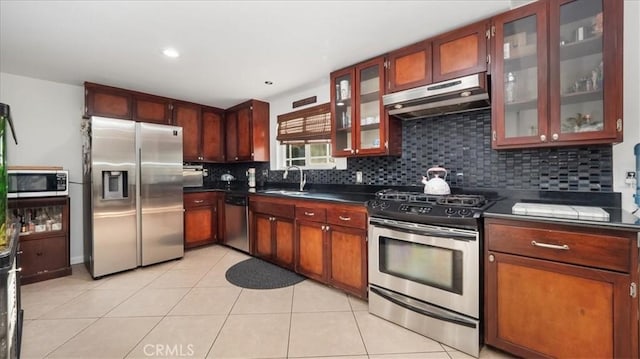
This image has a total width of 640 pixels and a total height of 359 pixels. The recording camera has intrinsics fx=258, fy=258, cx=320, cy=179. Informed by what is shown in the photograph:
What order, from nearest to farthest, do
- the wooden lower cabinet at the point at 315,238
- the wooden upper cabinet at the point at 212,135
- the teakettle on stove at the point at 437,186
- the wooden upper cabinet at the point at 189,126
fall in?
the teakettle on stove at the point at 437,186 < the wooden lower cabinet at the point at 315,238 < the wooden upper cabinet at the point at 189,126 < the wooden upper cabinet at the point at 212,135

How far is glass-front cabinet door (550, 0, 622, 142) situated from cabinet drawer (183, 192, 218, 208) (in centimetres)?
397

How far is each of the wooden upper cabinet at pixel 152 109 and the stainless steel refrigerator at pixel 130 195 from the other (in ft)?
1.62

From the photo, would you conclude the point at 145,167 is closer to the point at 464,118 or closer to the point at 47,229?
the point at 47,229

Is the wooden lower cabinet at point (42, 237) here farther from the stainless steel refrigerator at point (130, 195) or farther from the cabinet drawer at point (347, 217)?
the cabinet drawer at point (347, 217)

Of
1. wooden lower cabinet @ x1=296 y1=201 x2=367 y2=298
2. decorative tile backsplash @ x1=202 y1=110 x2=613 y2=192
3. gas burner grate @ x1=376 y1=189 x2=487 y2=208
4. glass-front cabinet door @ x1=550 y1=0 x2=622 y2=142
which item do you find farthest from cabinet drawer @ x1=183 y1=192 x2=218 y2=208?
glass-front cabinet door @ x1=550 y1=0 x2=622 y2=142

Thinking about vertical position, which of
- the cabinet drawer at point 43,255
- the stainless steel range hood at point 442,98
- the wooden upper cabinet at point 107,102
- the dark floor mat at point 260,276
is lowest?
the dark floor mat at point 260,276

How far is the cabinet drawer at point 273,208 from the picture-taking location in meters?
2.87

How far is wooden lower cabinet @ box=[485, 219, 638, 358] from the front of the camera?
4.17 feet

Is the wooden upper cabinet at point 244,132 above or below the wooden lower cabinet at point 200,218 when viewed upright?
above

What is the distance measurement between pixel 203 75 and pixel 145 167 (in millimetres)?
→ 1330

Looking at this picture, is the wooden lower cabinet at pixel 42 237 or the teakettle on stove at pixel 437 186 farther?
the wooden lower cabinet at pixel 42 237

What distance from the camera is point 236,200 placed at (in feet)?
12.0

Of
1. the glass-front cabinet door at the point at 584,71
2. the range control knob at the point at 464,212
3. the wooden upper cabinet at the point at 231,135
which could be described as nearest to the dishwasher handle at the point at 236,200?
the wooden upper cabinet at the point at 231,135

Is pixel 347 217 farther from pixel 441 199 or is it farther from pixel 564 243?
pixel 564 243
